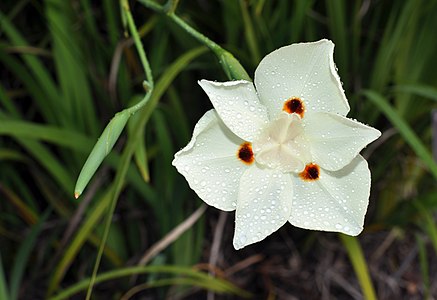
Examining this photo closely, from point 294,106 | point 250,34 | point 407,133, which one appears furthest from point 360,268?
point 294,106

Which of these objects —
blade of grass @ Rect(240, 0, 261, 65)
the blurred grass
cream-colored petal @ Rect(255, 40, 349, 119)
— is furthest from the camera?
the blurred grass

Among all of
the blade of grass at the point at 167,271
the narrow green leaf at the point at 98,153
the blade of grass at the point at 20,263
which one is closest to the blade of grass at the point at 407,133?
the blade of grass at the point at 167,271

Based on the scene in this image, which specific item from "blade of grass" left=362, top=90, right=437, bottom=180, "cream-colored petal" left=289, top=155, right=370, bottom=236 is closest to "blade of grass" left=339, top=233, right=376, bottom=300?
"blade of grass" left=362, top=90, right=437, bottom=180

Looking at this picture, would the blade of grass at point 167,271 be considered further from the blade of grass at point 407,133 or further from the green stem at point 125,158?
the blade of grass at point 407,133

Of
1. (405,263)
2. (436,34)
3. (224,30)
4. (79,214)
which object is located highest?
(224,30)

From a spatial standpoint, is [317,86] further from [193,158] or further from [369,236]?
[369,236]

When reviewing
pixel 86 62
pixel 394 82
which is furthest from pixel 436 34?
pixel 86 62

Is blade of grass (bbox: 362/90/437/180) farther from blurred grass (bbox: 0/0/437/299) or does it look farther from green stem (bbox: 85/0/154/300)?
green stem (bbox: 85/0/154/300)
